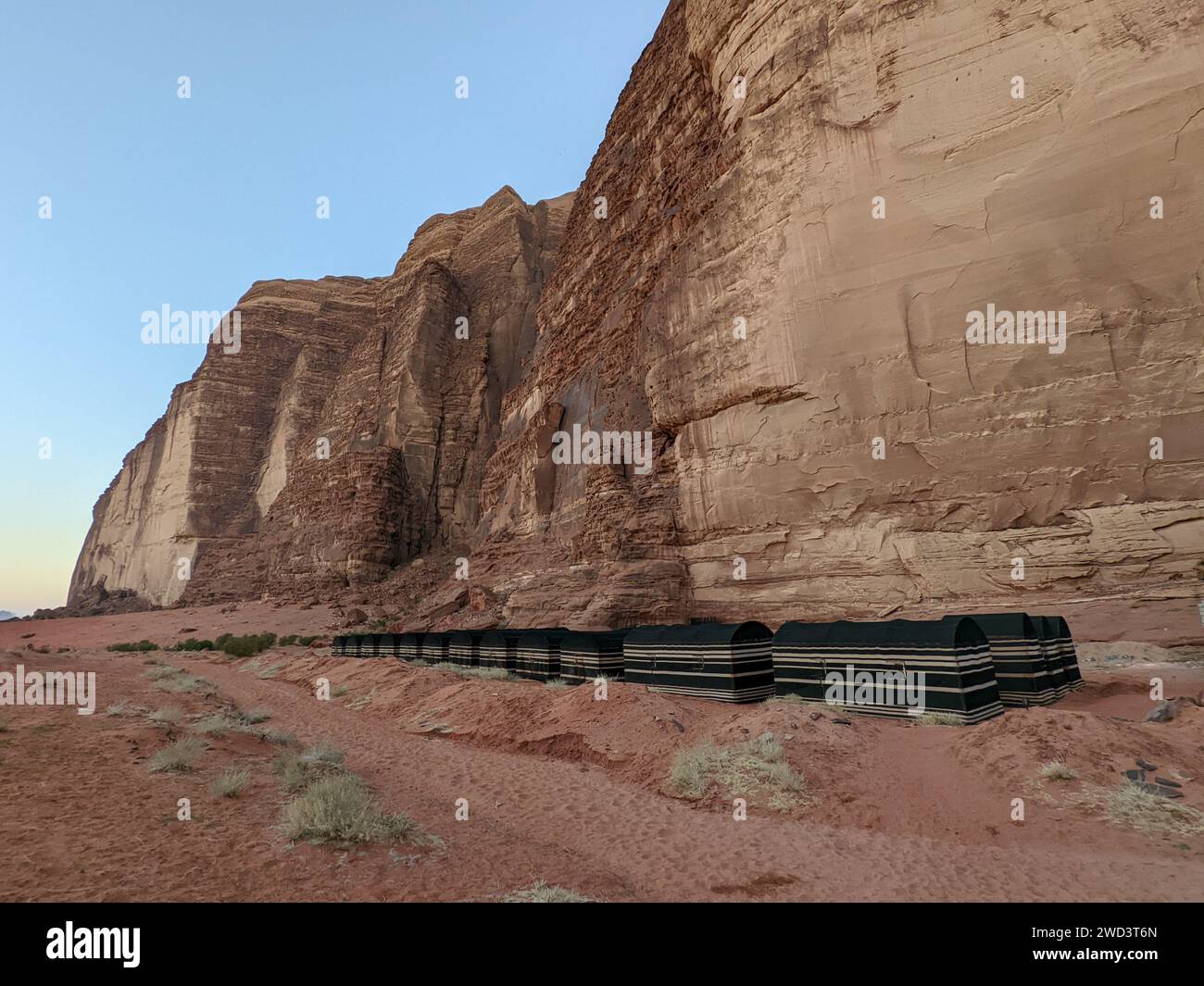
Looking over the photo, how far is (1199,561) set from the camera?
44.0 ft

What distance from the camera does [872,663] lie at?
35.6ft

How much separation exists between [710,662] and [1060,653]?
6.58 metres

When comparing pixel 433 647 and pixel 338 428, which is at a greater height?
pixel 338 428

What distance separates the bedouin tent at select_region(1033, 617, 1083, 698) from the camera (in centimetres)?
1182

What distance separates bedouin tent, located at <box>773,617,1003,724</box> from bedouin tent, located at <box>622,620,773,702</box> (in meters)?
0.99

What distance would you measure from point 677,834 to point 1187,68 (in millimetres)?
19103

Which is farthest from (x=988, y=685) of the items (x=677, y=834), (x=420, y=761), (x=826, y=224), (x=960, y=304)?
(x=826, y=224)

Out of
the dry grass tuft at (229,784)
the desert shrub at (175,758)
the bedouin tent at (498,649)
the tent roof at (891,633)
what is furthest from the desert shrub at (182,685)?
the tent roof at (891,633)

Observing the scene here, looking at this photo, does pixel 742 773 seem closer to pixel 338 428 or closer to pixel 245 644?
pixel 245 644

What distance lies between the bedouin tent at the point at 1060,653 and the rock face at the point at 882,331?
8.65ft
